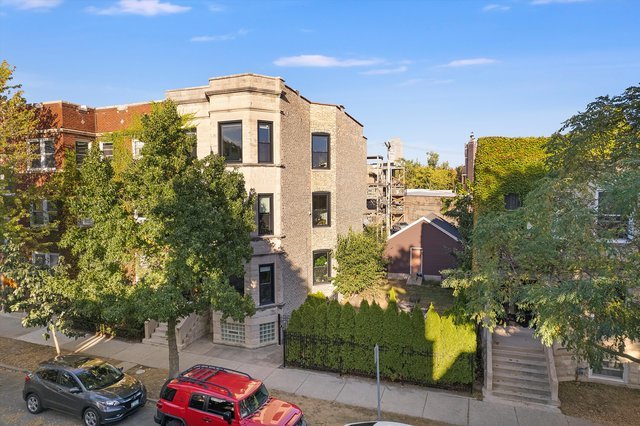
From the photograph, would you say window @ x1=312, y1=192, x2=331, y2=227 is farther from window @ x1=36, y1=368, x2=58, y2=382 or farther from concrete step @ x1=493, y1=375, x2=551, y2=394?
window @ x1=36, y1=368, x2=58, y2=382

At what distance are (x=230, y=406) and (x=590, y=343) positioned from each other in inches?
362

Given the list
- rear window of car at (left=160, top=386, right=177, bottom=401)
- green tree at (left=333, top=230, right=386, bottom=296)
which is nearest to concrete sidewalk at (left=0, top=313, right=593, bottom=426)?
rear window of car at (left=160, top=386, right=177, bottom=401)

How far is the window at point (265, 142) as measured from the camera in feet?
62.5

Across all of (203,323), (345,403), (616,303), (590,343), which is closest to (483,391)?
(345,403)

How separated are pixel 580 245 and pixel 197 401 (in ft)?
35.4

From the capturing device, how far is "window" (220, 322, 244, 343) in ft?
61.9

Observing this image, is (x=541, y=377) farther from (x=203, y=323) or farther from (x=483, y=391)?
(x=203, y=323)

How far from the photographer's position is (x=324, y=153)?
927 inches

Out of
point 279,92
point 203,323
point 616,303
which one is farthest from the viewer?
point 203,323

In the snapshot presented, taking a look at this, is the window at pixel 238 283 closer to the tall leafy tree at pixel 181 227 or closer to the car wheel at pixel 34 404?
the tall leafy tree at pixel 181 227

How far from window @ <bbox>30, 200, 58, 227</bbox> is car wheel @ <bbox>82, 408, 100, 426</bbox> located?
1465cm

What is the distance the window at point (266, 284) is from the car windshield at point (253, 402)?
294 inches

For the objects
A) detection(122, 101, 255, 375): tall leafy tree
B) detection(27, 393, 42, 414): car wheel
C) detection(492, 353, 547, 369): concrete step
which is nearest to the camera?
detection(27, 393, 42, 414): car wheel

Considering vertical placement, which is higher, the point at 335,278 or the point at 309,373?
the point at 335,278
